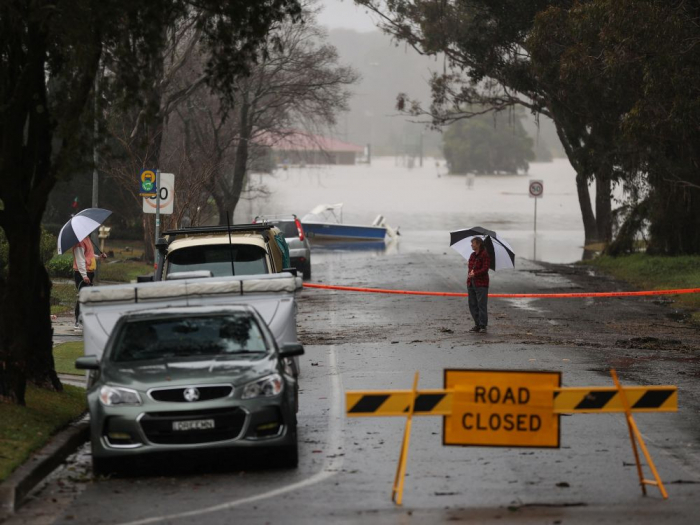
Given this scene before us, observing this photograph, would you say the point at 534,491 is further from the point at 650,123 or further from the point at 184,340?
the point at 650,123

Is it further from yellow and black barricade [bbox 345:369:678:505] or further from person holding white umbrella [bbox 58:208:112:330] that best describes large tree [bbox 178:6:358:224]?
yellow and black barricade [bbox 345:369:678:505]

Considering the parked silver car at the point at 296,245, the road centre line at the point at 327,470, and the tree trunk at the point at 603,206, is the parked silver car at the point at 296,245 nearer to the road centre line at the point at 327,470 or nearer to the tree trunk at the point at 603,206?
the tree trunk at the point at 603,206

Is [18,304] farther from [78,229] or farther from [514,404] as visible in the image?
[78,229]

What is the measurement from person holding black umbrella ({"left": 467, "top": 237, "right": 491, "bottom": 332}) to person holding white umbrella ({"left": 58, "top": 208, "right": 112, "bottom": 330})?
245 inches

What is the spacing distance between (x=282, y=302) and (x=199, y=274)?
1.03 meters

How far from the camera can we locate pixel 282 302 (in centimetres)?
1361

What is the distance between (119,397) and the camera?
1032cm

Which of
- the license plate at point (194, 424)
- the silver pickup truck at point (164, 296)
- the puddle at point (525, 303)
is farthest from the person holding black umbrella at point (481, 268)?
the license plate at point (194, 424)

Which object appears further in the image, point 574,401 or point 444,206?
point 444,206

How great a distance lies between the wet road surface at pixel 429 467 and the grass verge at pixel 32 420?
38 centimetres

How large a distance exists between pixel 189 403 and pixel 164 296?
9.34ft

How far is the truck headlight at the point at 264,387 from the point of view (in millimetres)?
10320

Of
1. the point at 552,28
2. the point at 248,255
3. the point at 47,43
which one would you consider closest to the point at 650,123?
the point at 552,28

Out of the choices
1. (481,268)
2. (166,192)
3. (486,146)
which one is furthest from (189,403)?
(486,146)
